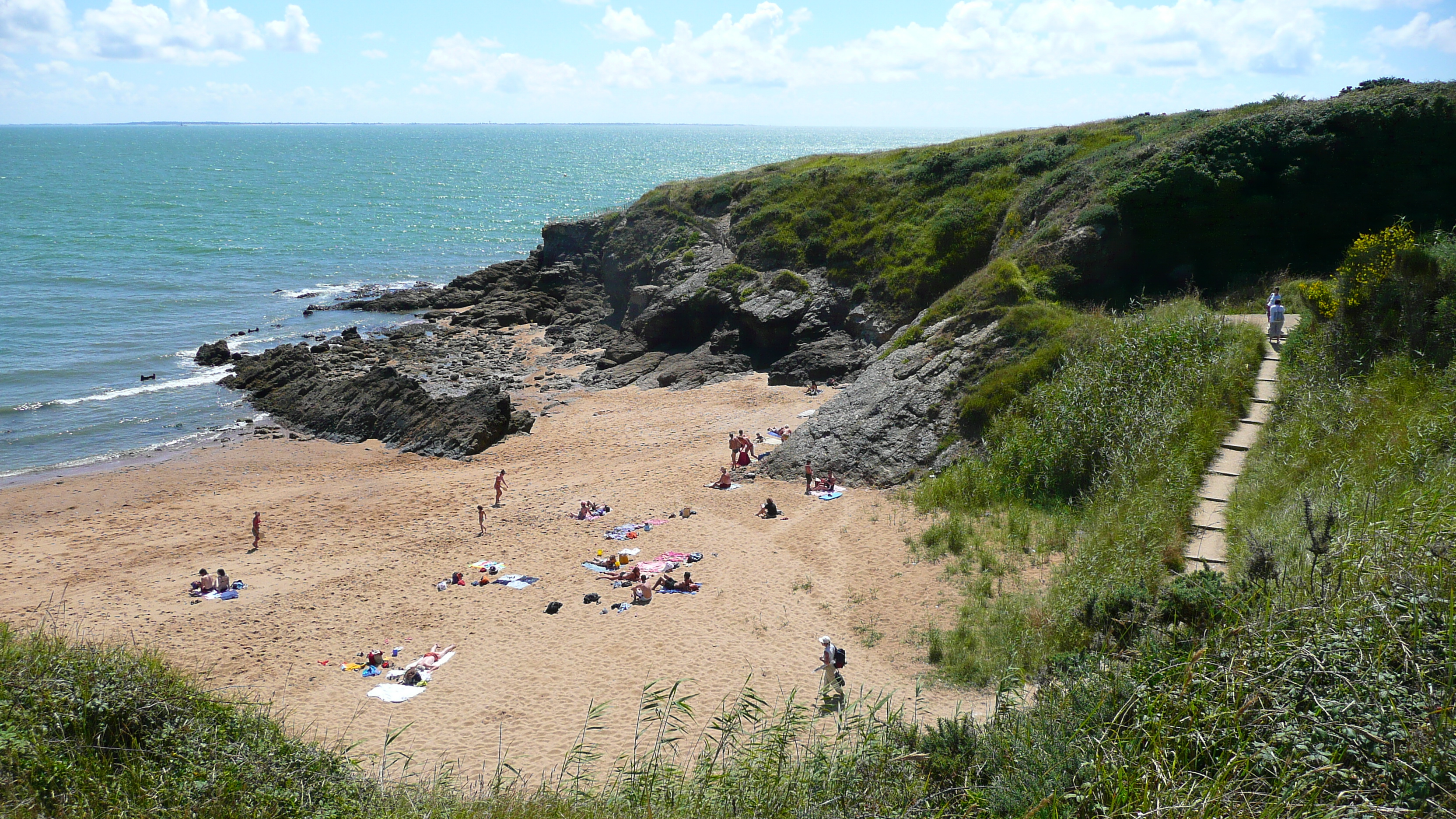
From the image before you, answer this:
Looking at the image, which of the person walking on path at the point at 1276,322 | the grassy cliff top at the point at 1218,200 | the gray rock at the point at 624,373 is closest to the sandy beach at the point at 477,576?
the gray rock at the point at 624,373

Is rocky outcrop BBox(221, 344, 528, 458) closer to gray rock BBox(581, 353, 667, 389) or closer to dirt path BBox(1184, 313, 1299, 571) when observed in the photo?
gray rock BBox(581, 353, 667, 389)

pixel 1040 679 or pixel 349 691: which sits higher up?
pixel 1040 679

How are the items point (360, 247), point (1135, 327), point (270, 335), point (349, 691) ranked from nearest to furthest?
point (349, 691)
point (1135, 327)
point (270, 335)
point (360, 247)

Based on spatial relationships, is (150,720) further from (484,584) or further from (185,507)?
(185,507)

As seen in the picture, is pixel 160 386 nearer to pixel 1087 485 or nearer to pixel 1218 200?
pixel 1087 485

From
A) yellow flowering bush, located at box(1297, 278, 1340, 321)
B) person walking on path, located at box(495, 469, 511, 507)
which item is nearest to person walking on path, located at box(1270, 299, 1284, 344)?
yellow flowering bush, located at box(1297, 278, 1340, 321)

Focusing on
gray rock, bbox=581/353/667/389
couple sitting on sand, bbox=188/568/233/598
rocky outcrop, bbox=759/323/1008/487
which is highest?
rocky outcrop, bbox=759/323/1008/487

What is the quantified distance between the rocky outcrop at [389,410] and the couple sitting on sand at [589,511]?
7.86 metres

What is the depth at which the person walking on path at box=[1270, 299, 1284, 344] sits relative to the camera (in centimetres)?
1734

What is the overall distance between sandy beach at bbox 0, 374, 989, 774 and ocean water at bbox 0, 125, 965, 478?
21.4 ft

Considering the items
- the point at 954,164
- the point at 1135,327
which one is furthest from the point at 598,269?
the point at 1135,327

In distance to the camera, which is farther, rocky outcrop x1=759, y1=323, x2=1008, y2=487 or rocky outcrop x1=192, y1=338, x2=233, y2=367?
rocky outcrop x1=192, y1=338, x2=233, y2=367

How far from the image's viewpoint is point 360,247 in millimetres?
71938

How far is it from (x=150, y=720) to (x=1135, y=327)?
1962cm
